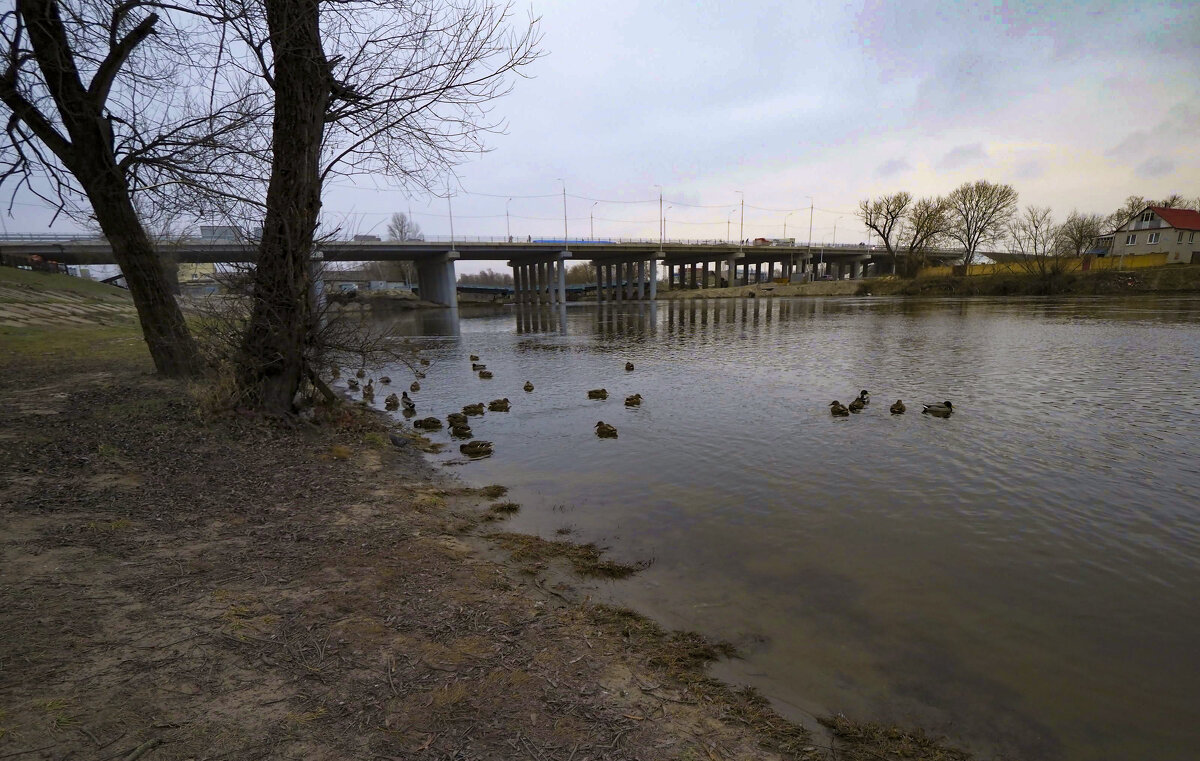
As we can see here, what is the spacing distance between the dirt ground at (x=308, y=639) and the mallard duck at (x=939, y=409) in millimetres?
9670

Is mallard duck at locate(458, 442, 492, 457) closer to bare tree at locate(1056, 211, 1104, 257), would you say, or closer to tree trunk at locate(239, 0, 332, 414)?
tree trunk at locate(239, 0, 332, 414)

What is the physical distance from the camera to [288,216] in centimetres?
868

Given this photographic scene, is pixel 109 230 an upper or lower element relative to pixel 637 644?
upper

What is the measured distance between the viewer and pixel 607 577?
5.87 m

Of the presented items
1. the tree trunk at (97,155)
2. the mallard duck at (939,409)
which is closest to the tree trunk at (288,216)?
the tree trunk at (97,155)

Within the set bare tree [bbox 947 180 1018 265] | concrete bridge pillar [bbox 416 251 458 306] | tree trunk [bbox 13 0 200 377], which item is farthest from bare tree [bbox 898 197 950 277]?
tree trunk [bbox 13 0 200 377]

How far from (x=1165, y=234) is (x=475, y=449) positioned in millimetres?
91427

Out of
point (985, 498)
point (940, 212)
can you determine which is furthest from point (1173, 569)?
point (940, 212)

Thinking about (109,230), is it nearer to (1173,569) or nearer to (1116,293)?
(1173,569)

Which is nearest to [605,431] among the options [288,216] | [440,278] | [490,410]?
[490,410]

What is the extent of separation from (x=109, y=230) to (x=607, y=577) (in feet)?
36.0

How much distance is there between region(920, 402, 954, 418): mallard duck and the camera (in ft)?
39.2

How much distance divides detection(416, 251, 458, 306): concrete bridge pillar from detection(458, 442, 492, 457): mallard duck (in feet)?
218

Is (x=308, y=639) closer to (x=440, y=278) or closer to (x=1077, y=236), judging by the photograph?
(x=440, y=278)
